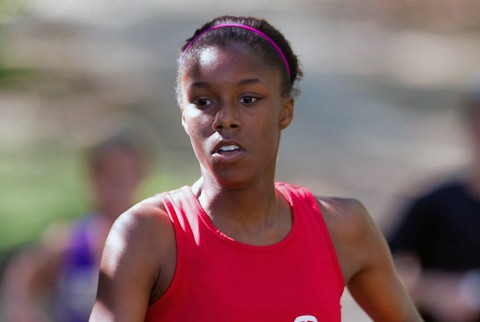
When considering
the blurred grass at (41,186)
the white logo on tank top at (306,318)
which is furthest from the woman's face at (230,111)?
the blurred grass at (41,186)

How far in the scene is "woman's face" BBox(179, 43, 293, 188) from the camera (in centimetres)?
291

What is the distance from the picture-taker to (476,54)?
1638cm

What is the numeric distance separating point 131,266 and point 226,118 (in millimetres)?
455

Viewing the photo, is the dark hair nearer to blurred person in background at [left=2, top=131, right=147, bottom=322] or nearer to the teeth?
the teeth

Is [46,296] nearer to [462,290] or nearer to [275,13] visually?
[462,290]

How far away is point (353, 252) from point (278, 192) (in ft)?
0.91

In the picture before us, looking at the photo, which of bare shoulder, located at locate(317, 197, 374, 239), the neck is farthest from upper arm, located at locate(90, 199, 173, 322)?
bare shoulder, located at locate(317, 197, 374, 239)

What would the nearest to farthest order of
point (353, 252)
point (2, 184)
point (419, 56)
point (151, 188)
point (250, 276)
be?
1. point (250, 276)
2. point (353, 252)
3. point (151, 188)
4. point (2, 184)
5. point (419, 56)

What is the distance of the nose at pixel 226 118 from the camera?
289cm

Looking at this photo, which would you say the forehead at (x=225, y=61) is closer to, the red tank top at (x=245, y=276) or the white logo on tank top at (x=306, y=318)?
the red tank top at (x=245, y=276)

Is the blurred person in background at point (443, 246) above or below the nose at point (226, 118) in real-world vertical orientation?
below

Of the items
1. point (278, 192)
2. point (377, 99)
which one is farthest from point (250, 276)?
point (377, 99)

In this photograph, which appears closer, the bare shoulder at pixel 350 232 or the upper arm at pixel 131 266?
the upper arm at pixel 131 266

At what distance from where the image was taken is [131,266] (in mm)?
2771
